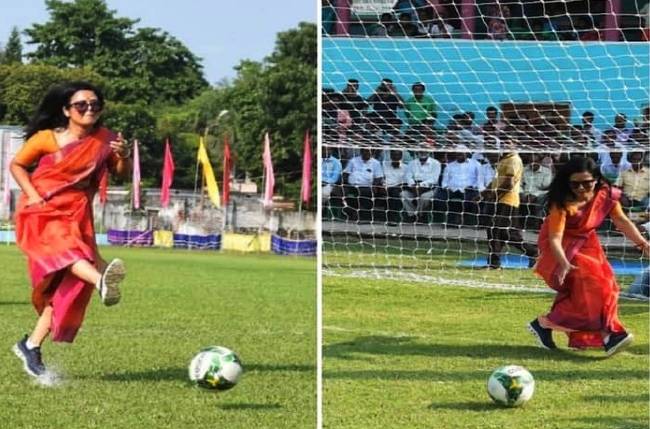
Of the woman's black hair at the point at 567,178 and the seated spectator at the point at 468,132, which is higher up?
the seated spectator at the point at 468,132

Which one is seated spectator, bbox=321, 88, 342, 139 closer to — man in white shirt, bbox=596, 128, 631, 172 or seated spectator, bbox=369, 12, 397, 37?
seated spectator, bbox=369, 12, 397, 37

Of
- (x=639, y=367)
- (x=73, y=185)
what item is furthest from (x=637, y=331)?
(x=73, y=185)

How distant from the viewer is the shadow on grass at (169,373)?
5.30 meters

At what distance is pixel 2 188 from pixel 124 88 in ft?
3.83

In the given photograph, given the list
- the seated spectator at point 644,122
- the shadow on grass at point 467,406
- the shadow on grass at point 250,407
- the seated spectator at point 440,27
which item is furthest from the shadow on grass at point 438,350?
the seated spectator at point 440,27

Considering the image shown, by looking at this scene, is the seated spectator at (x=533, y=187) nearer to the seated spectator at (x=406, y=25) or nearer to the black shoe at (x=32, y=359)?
the seated spectator at (x=406, y=25)

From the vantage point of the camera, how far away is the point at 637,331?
7344 millimetres

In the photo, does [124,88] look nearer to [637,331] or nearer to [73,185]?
[73,185]

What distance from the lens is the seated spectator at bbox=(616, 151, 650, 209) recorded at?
24.6 feet

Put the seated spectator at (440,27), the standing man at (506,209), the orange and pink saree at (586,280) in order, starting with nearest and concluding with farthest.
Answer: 1. the orange and pink saree at (586,280)
2. the standing man at (506,209)
3. the seated spectator at (440,27)

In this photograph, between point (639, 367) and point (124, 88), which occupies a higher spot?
point (124, 88)

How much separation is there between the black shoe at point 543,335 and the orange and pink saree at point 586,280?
0.09 m

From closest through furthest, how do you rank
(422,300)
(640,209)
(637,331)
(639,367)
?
(639,367) < (637,331) < (640,209) < (422,300)

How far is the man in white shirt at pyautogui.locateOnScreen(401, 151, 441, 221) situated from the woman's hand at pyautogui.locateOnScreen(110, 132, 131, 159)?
4.72 m
